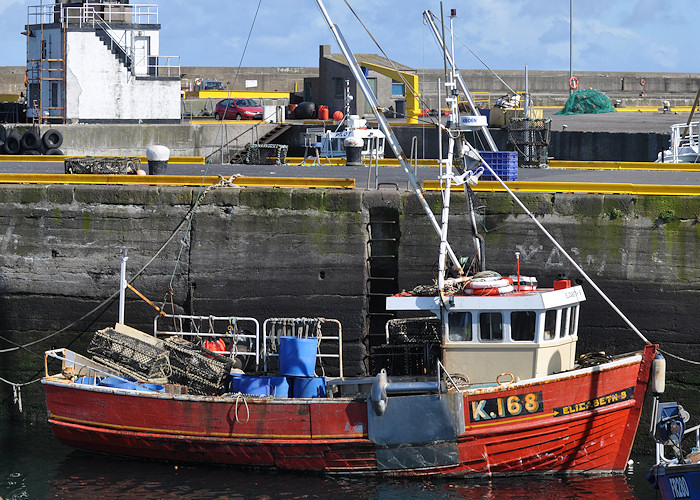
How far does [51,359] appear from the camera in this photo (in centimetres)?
1562

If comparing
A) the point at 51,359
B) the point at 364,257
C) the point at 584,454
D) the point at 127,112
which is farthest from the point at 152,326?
the point at 127,112

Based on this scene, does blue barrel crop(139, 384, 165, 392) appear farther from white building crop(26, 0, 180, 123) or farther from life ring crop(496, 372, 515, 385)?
white building crop(26, 0, 180, 123)

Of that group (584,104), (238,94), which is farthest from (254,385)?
(238,94)

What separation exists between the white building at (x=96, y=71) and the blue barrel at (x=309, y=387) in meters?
16.4

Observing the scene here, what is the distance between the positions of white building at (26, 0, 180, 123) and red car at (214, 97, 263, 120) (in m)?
6.75

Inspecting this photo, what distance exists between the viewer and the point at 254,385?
1385cm

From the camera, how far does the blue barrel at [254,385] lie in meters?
13.8

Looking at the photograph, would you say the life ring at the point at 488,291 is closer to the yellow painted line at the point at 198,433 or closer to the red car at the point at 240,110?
the yellow painted line at the point at 198,433

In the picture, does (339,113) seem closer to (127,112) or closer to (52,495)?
(127,112)

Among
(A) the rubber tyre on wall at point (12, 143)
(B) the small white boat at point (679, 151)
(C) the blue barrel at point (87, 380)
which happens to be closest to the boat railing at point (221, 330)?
(C) the blue barrel at point (87, 380)

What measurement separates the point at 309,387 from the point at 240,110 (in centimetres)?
2395

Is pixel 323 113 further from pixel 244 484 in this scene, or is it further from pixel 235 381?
pixel 244 484

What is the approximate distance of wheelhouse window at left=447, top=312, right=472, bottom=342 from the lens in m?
13.2

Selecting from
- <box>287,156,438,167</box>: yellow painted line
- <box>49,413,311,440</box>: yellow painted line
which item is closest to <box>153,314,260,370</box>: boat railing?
<box>49,413,311,440</box>: yellow painted line
